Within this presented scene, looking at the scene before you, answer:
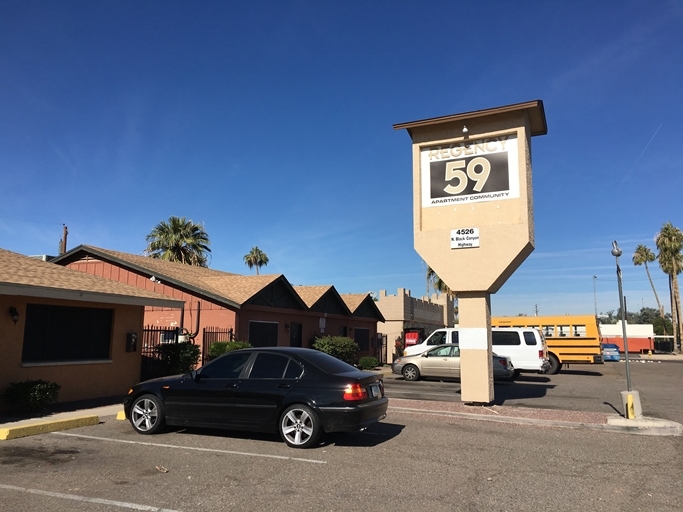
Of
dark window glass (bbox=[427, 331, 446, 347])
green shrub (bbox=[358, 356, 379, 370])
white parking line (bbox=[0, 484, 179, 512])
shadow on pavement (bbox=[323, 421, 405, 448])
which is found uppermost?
dark window glass (bbox=[427, 331, 446, 347])

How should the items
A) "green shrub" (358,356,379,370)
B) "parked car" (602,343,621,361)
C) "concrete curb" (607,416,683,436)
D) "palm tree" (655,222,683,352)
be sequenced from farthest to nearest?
"palm tree" (655,222,683,352), "parked car" (602,343,621,361), "green shrub" (358,356,379,370), "concrete curb" (607,416,683,436)

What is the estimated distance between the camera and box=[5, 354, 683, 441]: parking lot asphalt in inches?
363

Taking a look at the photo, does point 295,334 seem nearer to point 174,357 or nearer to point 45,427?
point 174,357

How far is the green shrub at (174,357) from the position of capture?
1572 cm

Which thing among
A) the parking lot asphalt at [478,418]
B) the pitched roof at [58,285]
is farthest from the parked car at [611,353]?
the pitched roof at [58,285]

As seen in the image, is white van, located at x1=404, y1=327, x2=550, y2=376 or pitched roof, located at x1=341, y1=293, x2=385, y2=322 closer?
white van, located at x1=404, y1=327, x2=550, y2=376

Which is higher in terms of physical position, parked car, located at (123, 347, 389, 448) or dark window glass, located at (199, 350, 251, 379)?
dark window glass, located at (199, 350, 251, 379)

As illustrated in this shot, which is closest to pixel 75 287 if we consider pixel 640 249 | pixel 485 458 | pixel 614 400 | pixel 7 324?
pixel 7 324

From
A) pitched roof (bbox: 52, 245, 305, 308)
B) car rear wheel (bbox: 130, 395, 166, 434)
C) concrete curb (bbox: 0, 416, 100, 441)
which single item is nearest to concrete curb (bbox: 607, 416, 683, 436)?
car rear wheel (bbox: 130, 395, 166, 434)

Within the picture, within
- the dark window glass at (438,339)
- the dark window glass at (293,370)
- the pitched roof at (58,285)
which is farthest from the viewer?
the dark window glass at (438,339)

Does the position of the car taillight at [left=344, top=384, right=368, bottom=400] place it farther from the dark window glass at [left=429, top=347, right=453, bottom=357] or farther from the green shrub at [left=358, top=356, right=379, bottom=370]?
the green shrub at [left=358, top=356, right=379, bottom=370]

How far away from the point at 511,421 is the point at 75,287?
9.95 m

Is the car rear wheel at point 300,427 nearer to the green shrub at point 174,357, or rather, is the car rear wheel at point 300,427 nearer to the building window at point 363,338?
the green shrub at point 174,357

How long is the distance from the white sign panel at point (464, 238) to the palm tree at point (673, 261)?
51.7m
